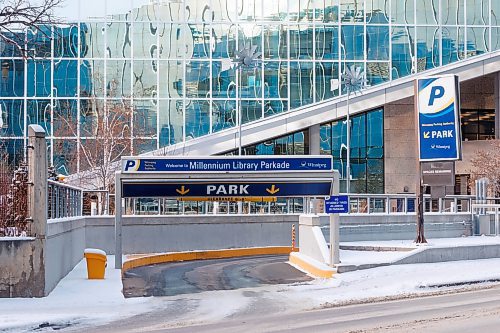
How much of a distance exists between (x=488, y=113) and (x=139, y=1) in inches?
1320

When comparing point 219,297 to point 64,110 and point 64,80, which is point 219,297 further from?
point 64,80

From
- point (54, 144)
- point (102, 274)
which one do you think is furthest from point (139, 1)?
point (102, 274)

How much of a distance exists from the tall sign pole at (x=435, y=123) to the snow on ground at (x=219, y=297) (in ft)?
15.0

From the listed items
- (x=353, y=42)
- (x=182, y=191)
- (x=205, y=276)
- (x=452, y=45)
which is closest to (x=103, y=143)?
(x=182, y=191)

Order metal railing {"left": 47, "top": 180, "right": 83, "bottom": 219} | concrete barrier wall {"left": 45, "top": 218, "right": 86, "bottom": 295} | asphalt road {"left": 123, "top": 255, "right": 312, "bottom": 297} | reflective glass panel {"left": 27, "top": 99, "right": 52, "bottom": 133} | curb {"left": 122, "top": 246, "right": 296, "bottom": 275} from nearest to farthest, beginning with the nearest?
concrete barrier wall {"left": 45, "top": 218, "right": 86, "bottom": 295} → metal railing {"left": 47, "top": 180, "right": 83, "bottom": 219} → asphalt road {"left": 123, "top": 255, "right": 312, "bottom": 297} → curb {"left": 122, "top": 246, "right": 296, "bottom": 275} → reflective glass panel {"left": 27, "top": 99, "right": 52, "bottom": 133}

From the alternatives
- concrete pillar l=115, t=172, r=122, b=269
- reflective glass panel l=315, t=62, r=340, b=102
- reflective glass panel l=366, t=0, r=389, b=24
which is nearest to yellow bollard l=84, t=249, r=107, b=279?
concrete pillar l=115, t=172, r=122, b=269

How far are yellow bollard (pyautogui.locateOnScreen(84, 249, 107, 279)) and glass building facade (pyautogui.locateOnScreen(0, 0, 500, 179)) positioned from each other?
148 feet

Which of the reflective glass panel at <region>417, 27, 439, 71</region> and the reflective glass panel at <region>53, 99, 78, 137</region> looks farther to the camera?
the reflective glass panel at <region>417, 27, 439, 71</region>

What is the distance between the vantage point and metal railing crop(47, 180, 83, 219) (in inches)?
866

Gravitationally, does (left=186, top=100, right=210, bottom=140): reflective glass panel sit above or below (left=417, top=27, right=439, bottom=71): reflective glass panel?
below

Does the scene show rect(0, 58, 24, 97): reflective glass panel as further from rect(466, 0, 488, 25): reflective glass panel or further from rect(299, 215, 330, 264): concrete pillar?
rect(299, 215, 330, 264): concrete pillar

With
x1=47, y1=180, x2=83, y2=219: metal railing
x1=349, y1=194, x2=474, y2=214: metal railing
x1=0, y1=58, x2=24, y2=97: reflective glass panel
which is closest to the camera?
x1=47, y1=180, x2=83, y2=219: metal railing

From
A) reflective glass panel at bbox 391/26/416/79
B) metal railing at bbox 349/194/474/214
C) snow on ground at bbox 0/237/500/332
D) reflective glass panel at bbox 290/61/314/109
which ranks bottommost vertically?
snow on ground at bbox 0/237/500/332

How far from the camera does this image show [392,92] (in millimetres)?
70125
